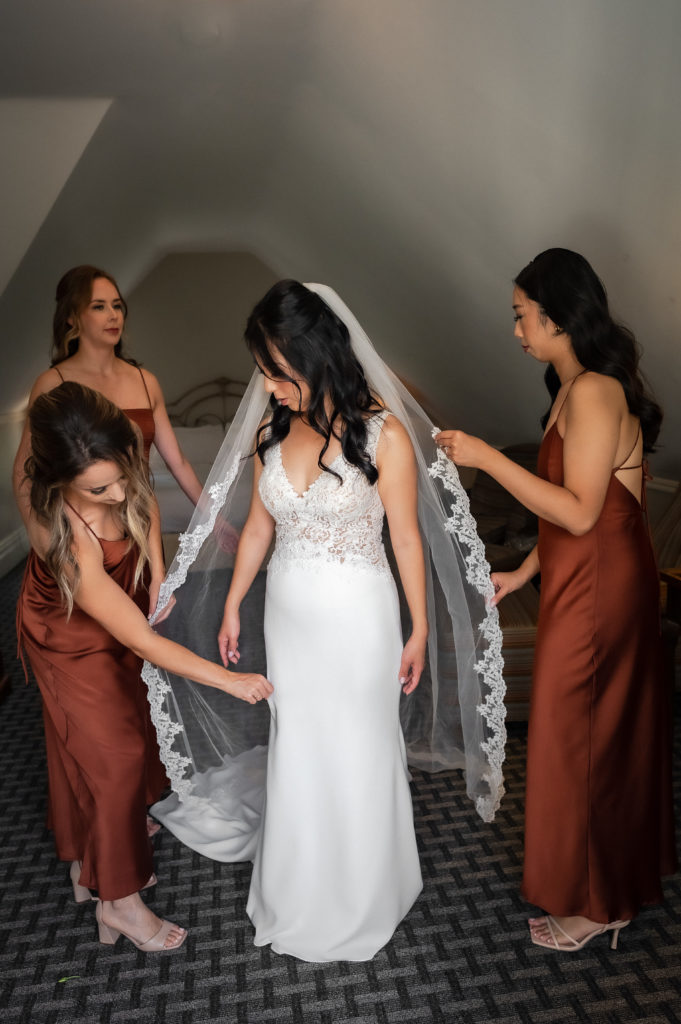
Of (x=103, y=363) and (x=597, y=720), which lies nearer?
(x=597, y=720)

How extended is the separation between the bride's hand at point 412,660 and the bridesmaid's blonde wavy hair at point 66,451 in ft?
2.71

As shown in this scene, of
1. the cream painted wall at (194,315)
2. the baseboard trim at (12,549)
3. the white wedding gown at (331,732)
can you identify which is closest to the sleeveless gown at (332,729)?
the white wedding gown at (331,732)

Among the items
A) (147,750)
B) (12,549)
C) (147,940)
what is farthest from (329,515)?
(12,549)

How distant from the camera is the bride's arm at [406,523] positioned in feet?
6.61

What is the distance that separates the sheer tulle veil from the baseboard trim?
3868mm

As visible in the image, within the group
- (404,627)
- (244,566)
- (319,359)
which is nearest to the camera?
(319,359)

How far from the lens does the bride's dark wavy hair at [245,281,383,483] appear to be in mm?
1896

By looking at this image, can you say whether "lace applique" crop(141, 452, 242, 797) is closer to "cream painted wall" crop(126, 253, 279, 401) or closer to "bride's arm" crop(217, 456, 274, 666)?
"bride's arm" crop(217, 456, 274, 666)

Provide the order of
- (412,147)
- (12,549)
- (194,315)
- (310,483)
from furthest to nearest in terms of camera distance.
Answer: (194,315)
(12,549)
(412,147)
(310,483)

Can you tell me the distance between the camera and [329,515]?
2031mm

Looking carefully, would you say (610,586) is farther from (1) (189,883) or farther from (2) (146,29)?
(2) (146,29)

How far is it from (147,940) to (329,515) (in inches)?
49.1

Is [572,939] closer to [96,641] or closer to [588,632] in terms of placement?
[588,632]

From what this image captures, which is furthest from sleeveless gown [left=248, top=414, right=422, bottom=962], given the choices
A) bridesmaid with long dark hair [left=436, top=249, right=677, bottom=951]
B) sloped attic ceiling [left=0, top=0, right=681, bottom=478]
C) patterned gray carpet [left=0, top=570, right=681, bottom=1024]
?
sloped attic ceiling [left=0, top=0, right=681, bottom=478]
